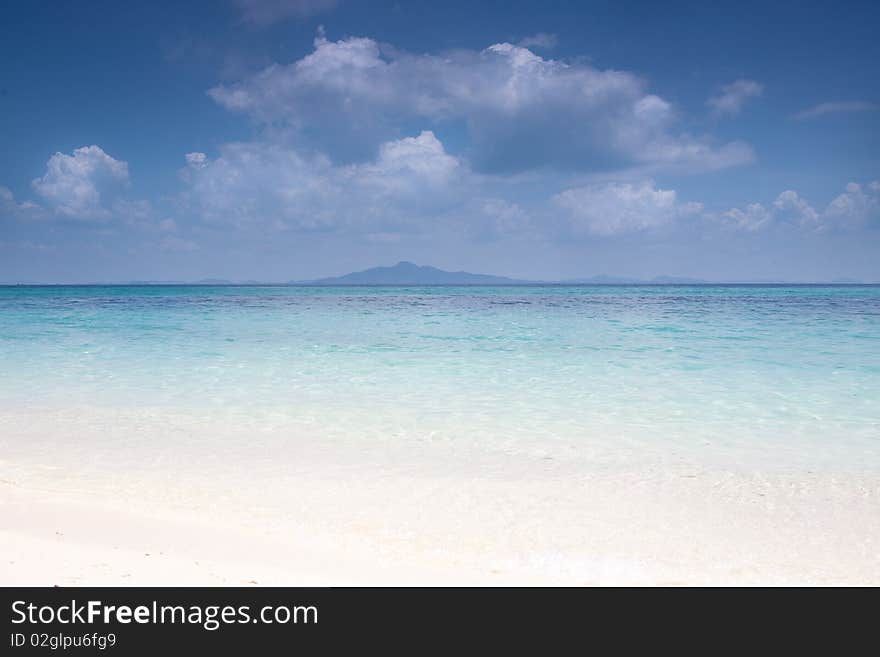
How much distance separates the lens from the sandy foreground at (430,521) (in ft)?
11.0

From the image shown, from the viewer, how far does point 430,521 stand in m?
4.33

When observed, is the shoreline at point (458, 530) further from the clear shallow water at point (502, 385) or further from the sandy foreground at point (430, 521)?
the clear shallow water at point (502, 385)

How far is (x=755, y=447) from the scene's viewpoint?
6383 millimetres

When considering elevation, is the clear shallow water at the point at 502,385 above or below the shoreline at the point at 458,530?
above

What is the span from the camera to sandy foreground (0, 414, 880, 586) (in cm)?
335

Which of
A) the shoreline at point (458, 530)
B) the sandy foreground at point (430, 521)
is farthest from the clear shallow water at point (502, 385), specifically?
the shoreline at point (458, 530)

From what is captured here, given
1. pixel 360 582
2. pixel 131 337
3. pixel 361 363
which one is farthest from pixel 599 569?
pixel 131 337

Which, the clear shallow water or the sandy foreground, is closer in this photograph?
the sandy foreground
